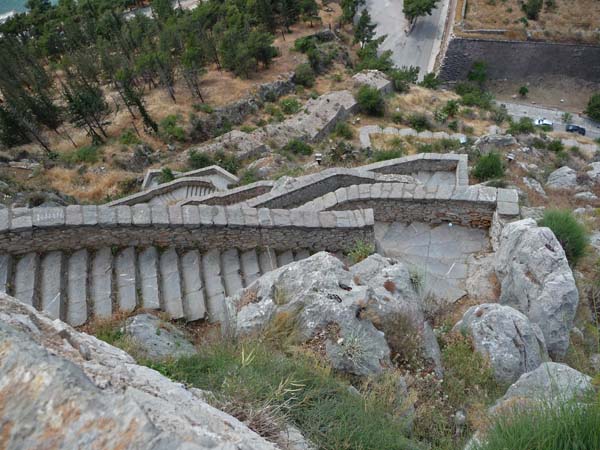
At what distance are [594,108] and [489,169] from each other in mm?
24127

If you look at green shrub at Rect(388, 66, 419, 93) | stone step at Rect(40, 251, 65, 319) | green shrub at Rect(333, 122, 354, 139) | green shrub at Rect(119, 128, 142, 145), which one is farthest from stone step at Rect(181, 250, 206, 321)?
green shrub at Rect(388, 66, 419, 93)

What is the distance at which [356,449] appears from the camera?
10.2 feet

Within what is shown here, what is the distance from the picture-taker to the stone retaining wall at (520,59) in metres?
30.4

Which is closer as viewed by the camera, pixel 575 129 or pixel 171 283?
pixel 171 283

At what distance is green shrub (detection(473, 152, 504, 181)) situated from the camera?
10.3 metres

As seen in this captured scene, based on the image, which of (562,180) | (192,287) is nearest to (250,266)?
(192,287)

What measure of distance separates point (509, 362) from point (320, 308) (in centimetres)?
228

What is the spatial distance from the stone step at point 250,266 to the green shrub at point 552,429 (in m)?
4.40

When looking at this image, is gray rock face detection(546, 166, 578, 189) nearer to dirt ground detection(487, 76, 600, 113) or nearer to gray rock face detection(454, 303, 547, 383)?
gray rock face detection(454, 303, 547, 383)

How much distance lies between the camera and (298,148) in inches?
716

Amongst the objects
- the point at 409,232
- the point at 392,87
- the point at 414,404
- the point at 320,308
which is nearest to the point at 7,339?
the point at 320,308

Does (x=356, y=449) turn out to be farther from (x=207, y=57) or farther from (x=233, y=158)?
(x=207, y=57)

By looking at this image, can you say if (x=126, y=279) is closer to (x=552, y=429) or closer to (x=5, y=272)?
(x=5, y=272)

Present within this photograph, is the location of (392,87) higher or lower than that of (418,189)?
lower
